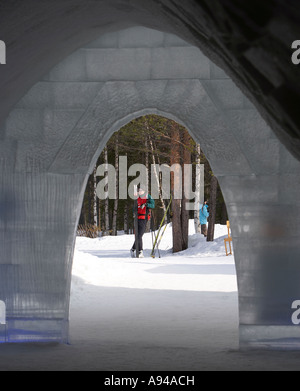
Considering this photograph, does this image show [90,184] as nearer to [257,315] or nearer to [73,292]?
[73,292]

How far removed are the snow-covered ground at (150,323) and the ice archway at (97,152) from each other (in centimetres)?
62

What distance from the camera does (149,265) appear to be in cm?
1606

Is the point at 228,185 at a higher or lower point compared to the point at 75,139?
lower

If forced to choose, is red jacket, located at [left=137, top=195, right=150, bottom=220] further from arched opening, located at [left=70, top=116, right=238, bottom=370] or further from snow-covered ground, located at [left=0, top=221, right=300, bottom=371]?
snow-covered ground, located at [left=0, top=221, right=300, bottom=371]

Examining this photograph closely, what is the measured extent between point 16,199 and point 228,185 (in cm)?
218

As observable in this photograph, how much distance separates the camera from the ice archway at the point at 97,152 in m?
6.80

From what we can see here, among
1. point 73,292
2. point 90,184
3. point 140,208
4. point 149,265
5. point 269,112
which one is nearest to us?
point 269,112

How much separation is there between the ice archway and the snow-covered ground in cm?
62

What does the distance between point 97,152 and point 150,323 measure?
2609 mm
